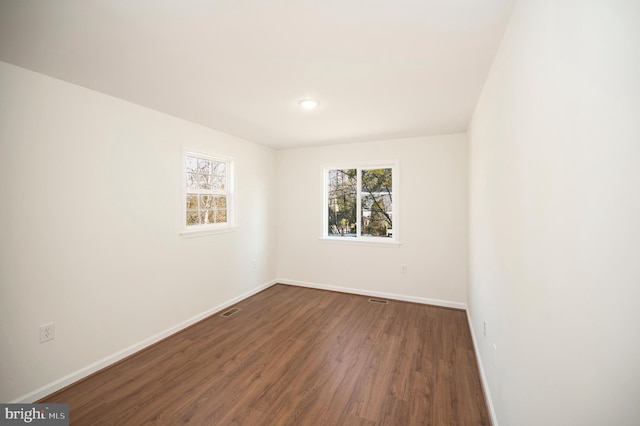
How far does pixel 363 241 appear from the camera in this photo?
4.37m

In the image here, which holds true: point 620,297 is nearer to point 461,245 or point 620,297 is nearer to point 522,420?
point 522,420

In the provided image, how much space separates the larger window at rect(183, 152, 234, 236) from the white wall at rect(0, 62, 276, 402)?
0.59 feet

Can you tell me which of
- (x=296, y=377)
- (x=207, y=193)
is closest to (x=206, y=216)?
(x=207, y=193)

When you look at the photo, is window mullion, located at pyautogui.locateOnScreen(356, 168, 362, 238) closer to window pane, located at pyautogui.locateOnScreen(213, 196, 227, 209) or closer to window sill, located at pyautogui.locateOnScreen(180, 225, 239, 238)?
window sill, located at pyautogui.locateOnScreen(180, 225, 239, 238)

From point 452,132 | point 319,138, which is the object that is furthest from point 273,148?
point 452,132

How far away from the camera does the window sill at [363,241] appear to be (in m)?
4.17

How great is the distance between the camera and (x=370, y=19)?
1442 mm

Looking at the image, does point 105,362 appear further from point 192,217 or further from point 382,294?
point 382,294

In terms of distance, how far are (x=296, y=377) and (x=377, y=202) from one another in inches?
113

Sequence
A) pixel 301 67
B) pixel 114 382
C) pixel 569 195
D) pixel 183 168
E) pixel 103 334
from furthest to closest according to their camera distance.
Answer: pixel 183 168 < pixel 103 334 < pixel 114 382 < pixel 301 67 < pixel 569 195

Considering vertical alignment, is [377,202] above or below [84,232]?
above

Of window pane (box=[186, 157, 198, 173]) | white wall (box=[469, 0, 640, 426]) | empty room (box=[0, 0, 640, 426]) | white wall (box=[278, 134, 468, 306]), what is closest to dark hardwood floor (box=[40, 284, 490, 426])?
empty room (box=[0, 0, 640, 426])

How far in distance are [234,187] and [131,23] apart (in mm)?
2598

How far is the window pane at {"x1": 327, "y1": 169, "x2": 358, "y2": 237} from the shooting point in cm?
459
